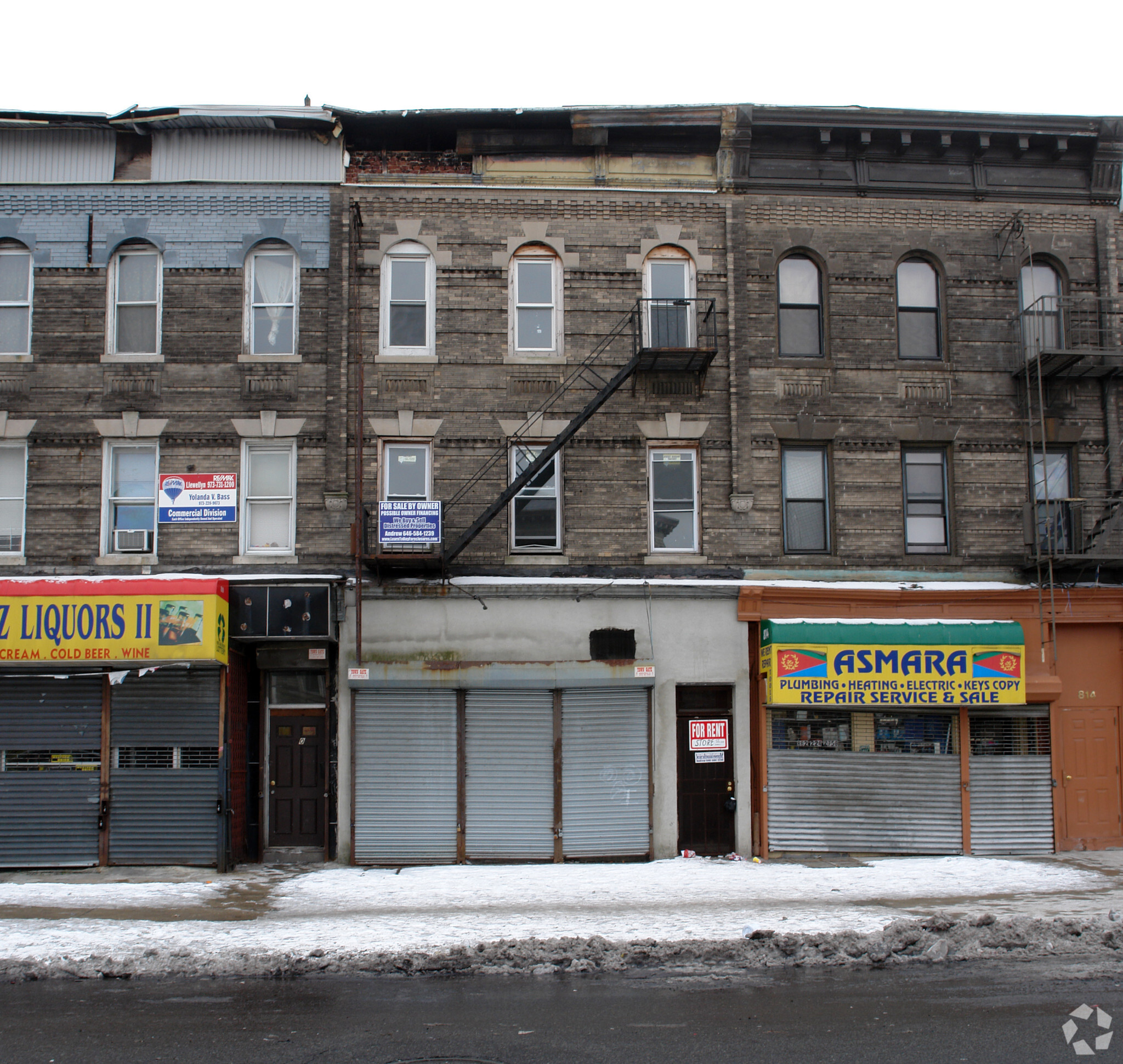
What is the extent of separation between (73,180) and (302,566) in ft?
22.8

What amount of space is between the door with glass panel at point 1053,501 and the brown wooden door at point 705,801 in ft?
18.2

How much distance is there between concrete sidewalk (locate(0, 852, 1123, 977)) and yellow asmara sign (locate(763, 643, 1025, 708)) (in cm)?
225

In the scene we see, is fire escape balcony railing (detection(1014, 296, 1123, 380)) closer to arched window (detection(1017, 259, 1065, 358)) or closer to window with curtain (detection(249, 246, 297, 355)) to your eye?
arched window (detection(1017, 259, 1065, 358))

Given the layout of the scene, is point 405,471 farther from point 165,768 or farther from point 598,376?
point 165,768

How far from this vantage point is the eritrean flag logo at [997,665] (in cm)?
1441

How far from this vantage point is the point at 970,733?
14.8m

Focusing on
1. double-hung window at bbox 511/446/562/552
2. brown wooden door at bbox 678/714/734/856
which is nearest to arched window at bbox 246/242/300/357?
double-hung window at bbox 511/446/562/552

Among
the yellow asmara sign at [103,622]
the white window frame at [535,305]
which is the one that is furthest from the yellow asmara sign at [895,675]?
the yellow asmara sign at [103,622]

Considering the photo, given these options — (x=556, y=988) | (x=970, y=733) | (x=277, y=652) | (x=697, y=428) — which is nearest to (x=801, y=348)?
(x=697, y=428)

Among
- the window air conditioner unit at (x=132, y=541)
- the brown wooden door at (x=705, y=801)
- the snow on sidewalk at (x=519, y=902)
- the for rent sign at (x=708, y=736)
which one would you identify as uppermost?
the window air conditioner unit at (x=132, y=541)

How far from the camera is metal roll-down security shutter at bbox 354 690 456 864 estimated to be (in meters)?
14.2

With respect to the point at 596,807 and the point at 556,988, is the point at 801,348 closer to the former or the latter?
the point at 596,807

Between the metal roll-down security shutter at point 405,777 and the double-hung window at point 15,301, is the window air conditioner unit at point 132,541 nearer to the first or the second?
the double-hung window at point 15,301

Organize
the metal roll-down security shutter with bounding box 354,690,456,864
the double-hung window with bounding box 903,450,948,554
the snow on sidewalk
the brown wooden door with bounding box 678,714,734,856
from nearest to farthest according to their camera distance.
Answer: the snow on sidewalk → the metal roll-down security shutter with bounding box 354,690,456,864 → the brown wooden door with bounding box 678,714,734,856 → the double-hung window with bounding box 903,450,948,554
